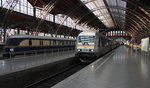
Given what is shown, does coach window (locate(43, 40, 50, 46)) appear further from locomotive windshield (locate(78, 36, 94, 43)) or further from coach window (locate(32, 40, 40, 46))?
locomotive windshield (locate(78, 36, 94, 43))

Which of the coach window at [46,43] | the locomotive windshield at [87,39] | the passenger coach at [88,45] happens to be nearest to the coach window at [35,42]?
the coach window at [46,43]

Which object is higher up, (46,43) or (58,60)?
(46,43)

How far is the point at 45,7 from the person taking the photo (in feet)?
152

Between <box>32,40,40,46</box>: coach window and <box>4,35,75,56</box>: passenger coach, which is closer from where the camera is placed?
<box>4,35,75,56</box>: passenger coach

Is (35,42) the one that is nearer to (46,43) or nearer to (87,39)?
(46,43)

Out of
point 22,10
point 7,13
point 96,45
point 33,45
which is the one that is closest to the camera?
point 96,45

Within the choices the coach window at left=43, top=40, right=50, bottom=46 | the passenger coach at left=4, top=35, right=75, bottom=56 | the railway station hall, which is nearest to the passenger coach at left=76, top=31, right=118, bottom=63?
the railway station hall

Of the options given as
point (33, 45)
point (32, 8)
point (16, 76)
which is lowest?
point (16, 76)

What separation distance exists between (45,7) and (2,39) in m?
14.8

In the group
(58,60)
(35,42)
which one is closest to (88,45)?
(58,60)

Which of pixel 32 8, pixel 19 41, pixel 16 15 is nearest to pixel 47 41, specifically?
pixel 19 41

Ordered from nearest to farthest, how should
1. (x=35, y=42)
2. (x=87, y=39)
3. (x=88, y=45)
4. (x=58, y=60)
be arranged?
1. (x=58, y=60)
2. (x=88, y=45)
3. (x=87, y=39)
4. (x=35, y=42)

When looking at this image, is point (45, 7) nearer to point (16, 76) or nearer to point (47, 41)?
point (47, 41)

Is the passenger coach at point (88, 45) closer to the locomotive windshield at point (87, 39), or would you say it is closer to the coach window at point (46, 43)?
the locomotive windshield at point (87, 39)
